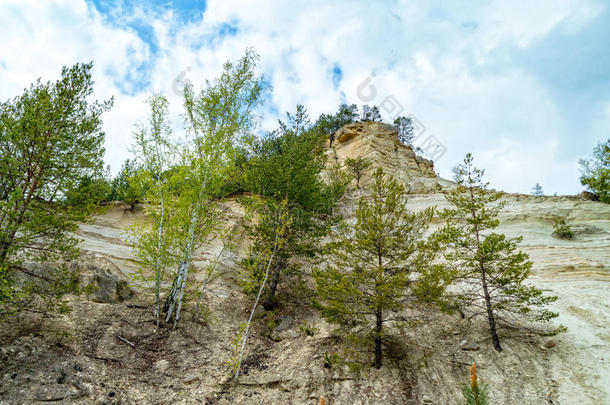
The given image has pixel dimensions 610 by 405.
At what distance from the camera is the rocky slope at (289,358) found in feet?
25.3

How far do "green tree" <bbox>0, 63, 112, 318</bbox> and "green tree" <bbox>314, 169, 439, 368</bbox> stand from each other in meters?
8.16

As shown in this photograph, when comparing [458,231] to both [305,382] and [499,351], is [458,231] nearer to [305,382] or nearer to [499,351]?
[499,351]

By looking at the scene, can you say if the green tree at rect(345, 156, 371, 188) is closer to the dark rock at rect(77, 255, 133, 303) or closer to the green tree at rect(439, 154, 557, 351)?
the green tree at rect(439, 154, 557, 351)

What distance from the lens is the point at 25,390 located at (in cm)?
664


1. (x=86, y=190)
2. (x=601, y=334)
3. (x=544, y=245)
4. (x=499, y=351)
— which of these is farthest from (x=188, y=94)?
(x=544, y=245)

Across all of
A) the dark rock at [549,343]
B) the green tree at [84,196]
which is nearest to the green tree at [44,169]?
the green tree at [84,196]

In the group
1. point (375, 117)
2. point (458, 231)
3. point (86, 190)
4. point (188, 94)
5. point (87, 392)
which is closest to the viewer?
point (87, 392)

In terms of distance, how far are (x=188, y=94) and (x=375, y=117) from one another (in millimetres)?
36242

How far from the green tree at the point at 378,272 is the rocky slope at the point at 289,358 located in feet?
4.99

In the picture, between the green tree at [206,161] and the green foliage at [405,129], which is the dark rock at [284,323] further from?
the green foliage at [405,129]

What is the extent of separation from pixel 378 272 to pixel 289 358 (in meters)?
4.72

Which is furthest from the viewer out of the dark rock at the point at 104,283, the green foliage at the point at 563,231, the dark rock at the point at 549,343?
the green foliage at the point at 563,231

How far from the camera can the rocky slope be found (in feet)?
25.3

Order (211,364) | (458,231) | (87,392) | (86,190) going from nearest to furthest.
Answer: (87,392), (86,190), (211,364), (458,231)
